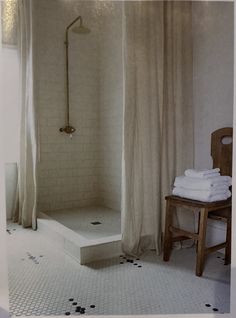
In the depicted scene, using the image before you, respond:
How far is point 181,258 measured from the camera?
6.78 feet

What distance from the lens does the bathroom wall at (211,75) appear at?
2098 mm

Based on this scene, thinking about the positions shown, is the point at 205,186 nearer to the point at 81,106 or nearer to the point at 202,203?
the point at 202,203

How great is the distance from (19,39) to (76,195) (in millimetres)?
1564

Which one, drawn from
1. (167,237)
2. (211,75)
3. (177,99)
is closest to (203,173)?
(167,237)

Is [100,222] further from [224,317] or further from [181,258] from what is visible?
[224,317]

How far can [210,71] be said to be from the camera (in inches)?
86.8

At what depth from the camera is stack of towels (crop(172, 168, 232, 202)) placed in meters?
1.86

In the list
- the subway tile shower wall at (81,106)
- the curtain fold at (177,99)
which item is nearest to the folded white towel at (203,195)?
the curtain fold at (177,99)

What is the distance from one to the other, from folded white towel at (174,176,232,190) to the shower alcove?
1074mm

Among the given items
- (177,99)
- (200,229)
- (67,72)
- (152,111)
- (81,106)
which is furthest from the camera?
(81,106)

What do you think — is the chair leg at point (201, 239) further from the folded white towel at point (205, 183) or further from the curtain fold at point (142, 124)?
the curtain fold at point (142, 124)

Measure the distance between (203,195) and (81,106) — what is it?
1829 millimetres

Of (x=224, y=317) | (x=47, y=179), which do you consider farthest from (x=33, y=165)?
(x=224, y=317)

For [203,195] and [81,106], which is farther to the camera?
[81,106]
